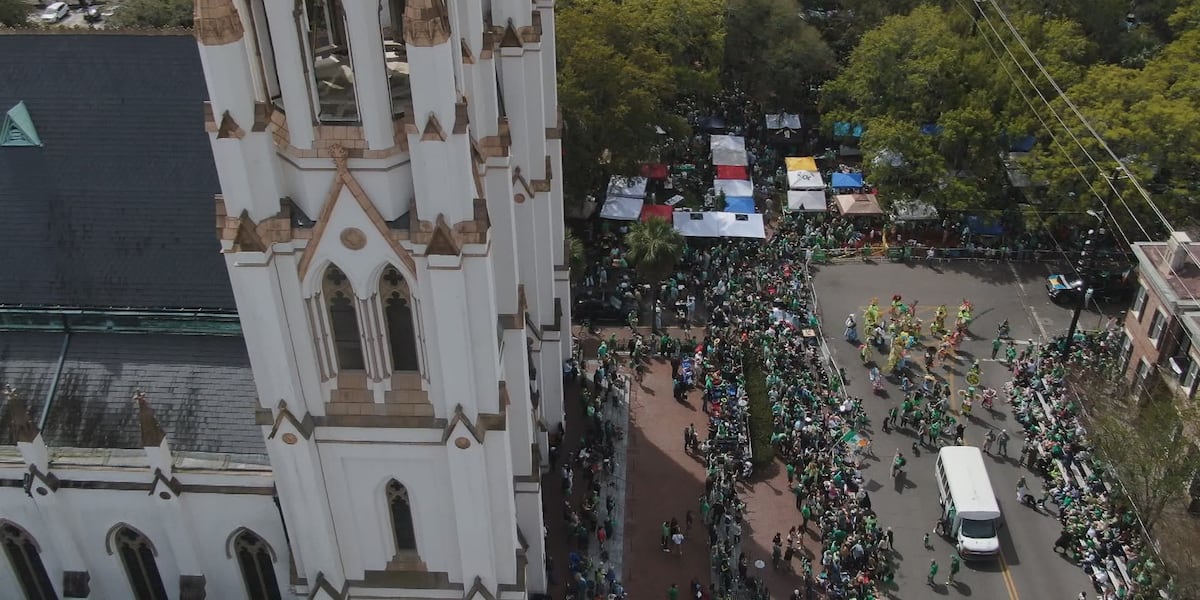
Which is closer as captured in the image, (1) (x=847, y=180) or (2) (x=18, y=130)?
(2) (x=18, y=130)

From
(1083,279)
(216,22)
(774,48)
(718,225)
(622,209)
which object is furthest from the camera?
(774,48)

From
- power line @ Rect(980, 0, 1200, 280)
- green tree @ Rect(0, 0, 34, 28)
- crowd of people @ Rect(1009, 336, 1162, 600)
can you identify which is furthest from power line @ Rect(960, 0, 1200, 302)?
green tree @ Rect(0, 0, 34, 28)

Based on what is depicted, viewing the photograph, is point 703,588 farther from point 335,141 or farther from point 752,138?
point 752,138

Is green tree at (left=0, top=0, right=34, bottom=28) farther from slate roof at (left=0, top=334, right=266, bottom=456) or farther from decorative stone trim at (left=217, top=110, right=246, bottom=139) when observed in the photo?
decorative stone trim at (left=217, top=110, right=246, bottom=139)

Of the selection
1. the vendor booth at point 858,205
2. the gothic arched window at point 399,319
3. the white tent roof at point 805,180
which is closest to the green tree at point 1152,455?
the vendor booth at point 858,205

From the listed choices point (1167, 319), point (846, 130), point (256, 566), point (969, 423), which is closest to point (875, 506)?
point (969, 423)

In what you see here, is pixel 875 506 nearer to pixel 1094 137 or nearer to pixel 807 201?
pixel 807 201
